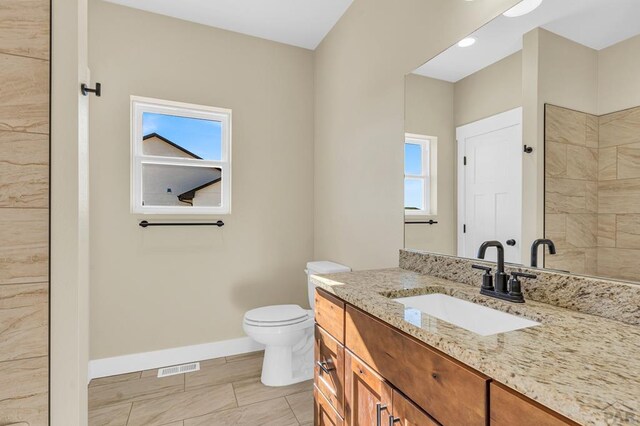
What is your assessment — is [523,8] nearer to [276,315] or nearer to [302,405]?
[276,315]

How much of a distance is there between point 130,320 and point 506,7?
303 cm

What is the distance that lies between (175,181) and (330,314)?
1.94 m

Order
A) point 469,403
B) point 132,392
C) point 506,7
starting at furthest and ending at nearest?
point 132,392 < point 506,7 < point 469,403

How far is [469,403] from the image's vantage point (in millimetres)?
700

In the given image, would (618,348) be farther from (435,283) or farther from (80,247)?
(80,247)

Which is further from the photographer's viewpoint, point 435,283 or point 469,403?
point 435,283

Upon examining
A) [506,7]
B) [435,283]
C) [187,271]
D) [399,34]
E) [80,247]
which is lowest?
[187,271]

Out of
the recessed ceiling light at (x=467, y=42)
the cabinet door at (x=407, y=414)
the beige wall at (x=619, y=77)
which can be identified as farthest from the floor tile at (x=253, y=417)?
the recessed ceiling light at (x=467, y=42)

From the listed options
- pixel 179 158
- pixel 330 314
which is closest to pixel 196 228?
pixel 179 158

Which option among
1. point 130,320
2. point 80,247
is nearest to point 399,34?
point 80,247

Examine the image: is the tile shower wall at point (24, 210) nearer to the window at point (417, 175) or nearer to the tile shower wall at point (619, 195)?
the window at point (417, 175)

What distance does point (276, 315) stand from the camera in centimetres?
227

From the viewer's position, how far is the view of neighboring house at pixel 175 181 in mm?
2584

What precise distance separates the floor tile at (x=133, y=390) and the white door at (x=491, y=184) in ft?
7.06
